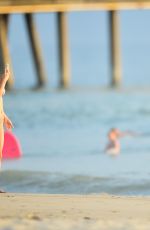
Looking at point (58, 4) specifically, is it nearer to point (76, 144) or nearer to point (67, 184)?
point (76, 144)

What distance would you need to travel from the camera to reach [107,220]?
21.5ft

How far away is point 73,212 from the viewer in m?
6.87

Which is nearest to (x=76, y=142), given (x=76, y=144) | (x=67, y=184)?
(x=76, y=144)

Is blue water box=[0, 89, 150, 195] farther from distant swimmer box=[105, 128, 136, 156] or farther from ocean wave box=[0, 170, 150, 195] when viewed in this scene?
distant swimmer box=[105, 128, 136, 156]

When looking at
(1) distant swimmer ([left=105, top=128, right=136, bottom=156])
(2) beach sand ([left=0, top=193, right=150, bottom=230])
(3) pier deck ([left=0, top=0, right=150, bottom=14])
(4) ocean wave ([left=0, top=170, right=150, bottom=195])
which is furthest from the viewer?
(3) pier deck ([left=0, top=0, right=150, bottom=14])

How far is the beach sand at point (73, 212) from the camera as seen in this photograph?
6305 mm

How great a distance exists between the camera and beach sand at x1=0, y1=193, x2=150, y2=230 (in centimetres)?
630

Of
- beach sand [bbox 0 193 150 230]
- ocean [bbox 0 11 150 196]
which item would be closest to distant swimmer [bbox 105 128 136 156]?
ocean [bbox 0 11 150 196]

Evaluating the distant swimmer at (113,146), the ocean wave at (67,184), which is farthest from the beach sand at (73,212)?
the distant swimmer at (113,146)

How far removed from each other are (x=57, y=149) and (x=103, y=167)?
112 inches

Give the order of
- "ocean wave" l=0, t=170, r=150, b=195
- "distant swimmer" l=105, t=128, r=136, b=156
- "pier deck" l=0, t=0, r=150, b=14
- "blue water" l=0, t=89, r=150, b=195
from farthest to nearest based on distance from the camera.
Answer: "pier deck" l=0, t=0, r=150, b=14 < "distant swimmer" l=105, t=128, r=136, b=156 < "blue water" l=0, t=89, r=150, b=195 < "ocean wave" l=0, t=170, r=150, b=195

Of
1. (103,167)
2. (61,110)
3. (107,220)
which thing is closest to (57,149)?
(103,167)

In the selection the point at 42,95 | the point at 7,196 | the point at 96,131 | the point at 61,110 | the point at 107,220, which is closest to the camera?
the point at 107,220

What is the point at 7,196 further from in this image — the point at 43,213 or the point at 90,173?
the point at 90,173
